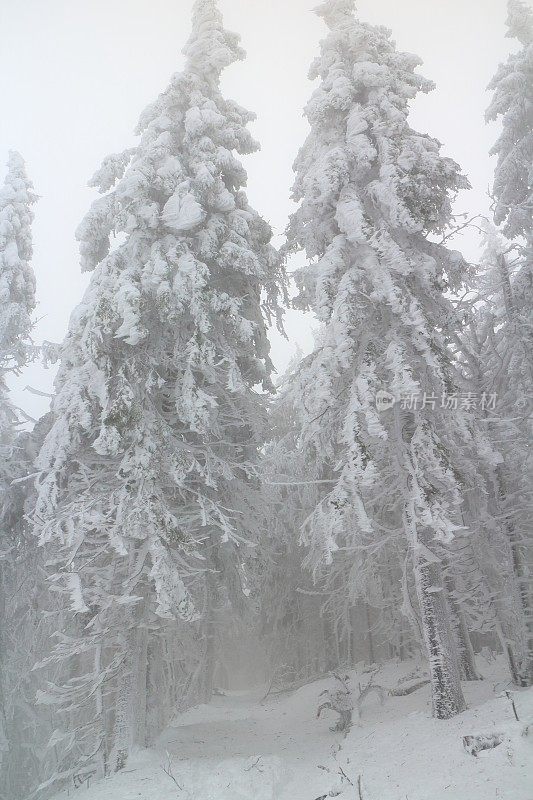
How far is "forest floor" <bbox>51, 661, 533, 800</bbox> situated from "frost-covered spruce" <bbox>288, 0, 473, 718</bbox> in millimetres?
950

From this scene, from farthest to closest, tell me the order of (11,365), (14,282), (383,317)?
(11,365) < (14,282) < (383,317)

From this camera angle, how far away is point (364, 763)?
7.51 meters

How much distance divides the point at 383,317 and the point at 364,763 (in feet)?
24.2

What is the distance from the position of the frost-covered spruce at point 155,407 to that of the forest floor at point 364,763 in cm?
123

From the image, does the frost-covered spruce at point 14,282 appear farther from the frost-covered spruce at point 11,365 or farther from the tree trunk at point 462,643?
the tree trunk at point 462,643

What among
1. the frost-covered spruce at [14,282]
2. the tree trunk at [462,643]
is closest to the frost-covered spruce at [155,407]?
the frost-covered spruce at [14,282]

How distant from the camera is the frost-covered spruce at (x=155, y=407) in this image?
8664 millimetres

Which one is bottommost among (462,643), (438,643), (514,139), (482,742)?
(462,643)

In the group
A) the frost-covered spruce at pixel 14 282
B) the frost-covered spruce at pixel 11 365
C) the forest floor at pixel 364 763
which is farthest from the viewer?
the frost-covered spruce at pixel 14 282

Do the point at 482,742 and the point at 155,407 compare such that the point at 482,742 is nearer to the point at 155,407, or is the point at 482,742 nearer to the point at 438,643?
the point at 438,643

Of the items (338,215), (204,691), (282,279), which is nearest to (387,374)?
(338,215)

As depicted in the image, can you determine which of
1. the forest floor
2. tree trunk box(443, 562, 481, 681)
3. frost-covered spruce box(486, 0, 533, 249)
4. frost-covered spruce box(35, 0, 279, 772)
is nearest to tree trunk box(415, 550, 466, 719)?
the forest floor

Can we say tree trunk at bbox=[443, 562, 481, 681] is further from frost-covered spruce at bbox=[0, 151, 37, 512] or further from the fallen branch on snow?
frost-covered spruce at bbox=[0, 151, 37, 512]

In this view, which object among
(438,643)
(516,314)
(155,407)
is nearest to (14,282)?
(155,407)
